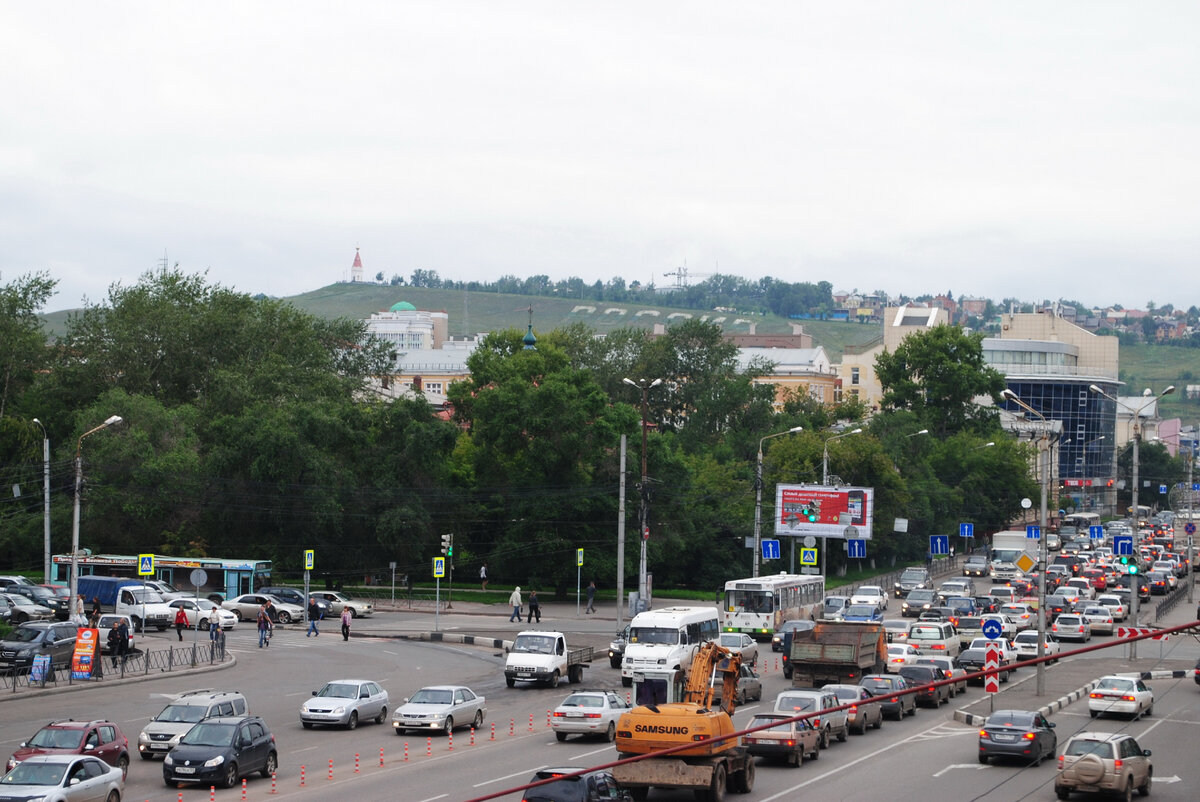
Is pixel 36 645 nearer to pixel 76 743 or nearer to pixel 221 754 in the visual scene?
pixel 76 743

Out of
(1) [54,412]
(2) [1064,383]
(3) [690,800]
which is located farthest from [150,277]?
(2) [1064,383]

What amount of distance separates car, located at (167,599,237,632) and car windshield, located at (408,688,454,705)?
27.4 metres

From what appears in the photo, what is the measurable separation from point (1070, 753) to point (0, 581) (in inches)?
2040

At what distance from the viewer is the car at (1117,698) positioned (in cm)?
3556

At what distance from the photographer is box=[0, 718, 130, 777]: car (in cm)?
2412

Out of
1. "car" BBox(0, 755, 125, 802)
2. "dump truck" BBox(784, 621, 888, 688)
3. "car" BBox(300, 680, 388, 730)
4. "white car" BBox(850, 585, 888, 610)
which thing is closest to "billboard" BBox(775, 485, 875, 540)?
"white car" BBox(850, 585, 888, 610)

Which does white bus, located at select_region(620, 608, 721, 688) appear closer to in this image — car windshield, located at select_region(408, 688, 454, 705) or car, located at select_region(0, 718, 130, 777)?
car windshield, located at select_region(408, 688, 454, 705)

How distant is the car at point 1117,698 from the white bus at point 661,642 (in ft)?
35.8

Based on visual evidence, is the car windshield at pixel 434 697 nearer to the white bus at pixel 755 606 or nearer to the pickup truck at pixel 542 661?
the pickup truck at pixel 542 661

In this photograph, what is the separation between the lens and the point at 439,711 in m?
31.7

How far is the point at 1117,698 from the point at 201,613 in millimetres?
37170

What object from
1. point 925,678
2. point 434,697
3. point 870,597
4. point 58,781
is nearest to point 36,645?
point 434,697

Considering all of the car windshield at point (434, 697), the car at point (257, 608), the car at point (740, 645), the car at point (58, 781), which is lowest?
the car at point (257, 608)

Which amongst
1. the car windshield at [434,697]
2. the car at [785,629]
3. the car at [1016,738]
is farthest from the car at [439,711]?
the car at [785,629]
